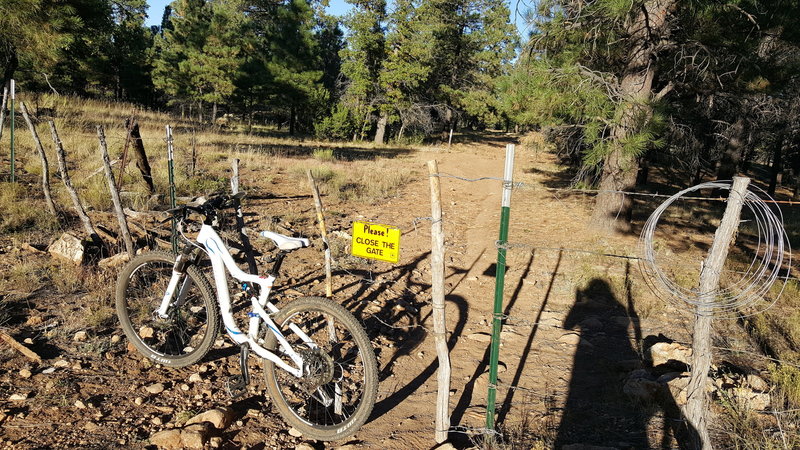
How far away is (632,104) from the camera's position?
26.6 ft

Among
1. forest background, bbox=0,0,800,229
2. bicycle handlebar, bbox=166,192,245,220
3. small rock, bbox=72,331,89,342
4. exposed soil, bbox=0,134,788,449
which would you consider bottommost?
exposed soil, bbox=0,134,788,449

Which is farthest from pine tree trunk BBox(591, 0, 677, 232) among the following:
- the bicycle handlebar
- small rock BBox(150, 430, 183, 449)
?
small rock BBox(150, 430, 183, 449)

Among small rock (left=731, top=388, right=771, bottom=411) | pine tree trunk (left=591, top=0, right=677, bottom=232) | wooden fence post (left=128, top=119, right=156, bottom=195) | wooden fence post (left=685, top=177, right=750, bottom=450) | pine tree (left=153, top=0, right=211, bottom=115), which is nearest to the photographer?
wooden fence post (left=685, top=177, right=750, bottom=450)

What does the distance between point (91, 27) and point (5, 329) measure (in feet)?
35.9

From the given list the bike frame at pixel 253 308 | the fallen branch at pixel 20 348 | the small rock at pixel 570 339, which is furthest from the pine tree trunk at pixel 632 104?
the fallen branch at pixel 20 348

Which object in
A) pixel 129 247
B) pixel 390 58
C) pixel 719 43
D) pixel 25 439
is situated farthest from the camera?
pixel 390 58

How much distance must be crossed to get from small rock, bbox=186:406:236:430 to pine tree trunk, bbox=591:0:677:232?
6.70 meters

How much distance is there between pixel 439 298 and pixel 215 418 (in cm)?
181

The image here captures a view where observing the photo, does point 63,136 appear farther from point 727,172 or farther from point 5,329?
point 727,172

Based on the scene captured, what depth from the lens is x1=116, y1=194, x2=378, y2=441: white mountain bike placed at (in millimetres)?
3336

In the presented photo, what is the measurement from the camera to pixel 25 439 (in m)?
3.02

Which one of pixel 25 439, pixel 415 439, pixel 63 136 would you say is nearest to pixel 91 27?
pixel 63 136

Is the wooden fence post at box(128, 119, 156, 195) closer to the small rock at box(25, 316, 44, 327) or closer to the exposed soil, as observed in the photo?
the exposed soil

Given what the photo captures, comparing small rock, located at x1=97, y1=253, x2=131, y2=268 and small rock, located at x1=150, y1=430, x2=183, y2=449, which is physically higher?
small rock, located at x1=97, y1=253, x2=131, y2=268
